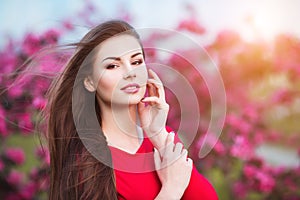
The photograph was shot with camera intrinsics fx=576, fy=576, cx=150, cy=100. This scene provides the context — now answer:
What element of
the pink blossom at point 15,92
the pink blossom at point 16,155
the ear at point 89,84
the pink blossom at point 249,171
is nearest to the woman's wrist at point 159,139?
the ear at point 89,84

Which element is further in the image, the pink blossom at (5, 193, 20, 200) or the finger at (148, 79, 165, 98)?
the pink blossom at (5, 193, 20, 200)

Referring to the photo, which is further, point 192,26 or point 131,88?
point 192,26

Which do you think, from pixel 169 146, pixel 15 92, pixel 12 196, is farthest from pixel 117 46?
pixel 12 196

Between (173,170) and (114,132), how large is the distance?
7.8 inches

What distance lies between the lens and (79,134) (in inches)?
61.9

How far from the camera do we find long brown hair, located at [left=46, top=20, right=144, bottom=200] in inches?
59.9

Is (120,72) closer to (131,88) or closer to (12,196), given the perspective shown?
(131,88)

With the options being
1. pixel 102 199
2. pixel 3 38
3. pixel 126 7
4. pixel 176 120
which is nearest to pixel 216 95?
pixel 102 199

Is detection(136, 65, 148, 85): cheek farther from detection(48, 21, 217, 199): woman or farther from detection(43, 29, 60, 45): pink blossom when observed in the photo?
detection(43, 29, 60, 45): pink blossom

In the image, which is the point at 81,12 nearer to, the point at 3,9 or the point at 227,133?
the point at 3,9

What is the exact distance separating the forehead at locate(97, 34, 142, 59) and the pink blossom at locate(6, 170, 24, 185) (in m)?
1.97

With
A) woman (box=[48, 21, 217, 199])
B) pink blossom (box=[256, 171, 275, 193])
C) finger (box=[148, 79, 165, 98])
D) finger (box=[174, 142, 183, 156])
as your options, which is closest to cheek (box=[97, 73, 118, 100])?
woman (box=[48, 21, 217, 199])

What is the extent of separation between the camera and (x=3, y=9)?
10.8 ft

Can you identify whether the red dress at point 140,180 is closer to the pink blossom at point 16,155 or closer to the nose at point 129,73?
the nose at point 129,73
